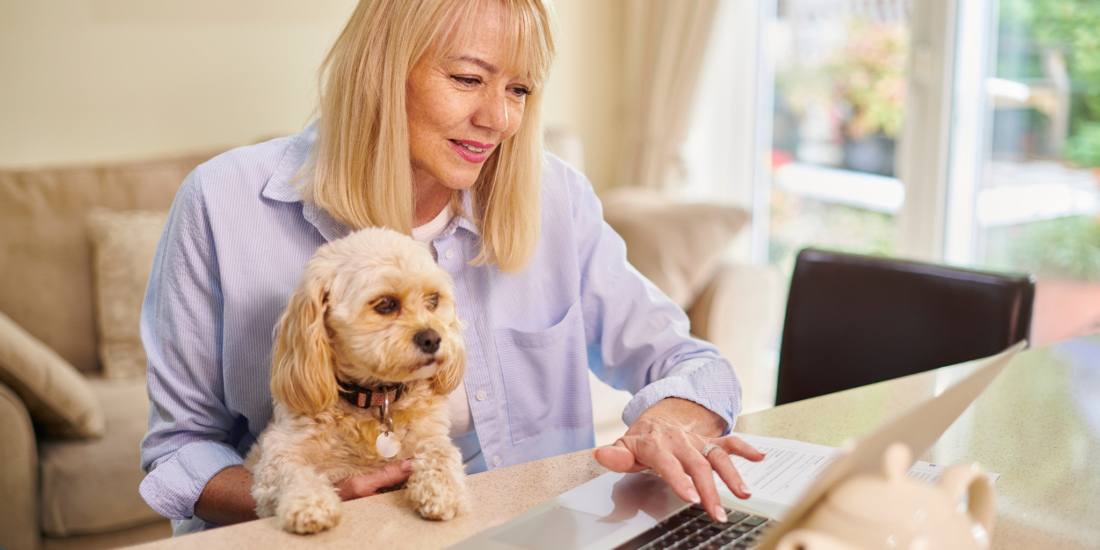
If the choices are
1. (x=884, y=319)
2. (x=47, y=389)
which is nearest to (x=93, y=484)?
(x=47, y=389)

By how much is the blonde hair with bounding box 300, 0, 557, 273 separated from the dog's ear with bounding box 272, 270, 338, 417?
0.21 meters

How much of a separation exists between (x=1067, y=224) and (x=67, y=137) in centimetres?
372

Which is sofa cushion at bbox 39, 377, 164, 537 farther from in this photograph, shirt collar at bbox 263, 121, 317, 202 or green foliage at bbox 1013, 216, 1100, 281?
green foliage at bbox 1013, 216, 1100, 281

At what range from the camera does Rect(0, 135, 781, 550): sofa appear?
202cm

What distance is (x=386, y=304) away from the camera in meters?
1.01

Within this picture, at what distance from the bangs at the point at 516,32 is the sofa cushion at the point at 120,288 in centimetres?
184

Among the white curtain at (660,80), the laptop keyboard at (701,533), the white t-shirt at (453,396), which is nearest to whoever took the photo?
the laptop keyboard at (701,533)

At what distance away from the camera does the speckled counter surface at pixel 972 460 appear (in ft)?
2.56

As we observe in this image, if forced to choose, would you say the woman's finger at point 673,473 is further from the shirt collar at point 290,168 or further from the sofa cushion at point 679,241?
the sofa cushion at point 679,241

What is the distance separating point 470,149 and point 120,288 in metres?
1.89

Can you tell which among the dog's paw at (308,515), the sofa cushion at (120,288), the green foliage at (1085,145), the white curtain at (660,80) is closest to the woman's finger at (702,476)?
the dog's paw at (308,515)

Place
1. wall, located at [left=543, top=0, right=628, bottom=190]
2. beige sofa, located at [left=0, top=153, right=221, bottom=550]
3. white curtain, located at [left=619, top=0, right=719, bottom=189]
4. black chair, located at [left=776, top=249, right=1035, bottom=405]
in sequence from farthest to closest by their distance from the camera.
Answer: wall, located at [left=543, top=0, right=628, bottom=190]
white curtain, located at [left=619, top=0, right=719, bottom=189]
beige sofa, located at [left=0, top=153, right=221, bottom=550]
black chair, located at [left=776, top=249, right=1035, bottom=405]

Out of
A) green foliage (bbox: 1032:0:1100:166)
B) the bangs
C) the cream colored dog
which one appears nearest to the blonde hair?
the bangs

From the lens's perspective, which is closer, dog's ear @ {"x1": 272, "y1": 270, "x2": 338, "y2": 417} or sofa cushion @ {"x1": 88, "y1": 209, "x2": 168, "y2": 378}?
dog's ear @ {"x1": 272, "y1": 270, "x2": 338, "y2": 417}
